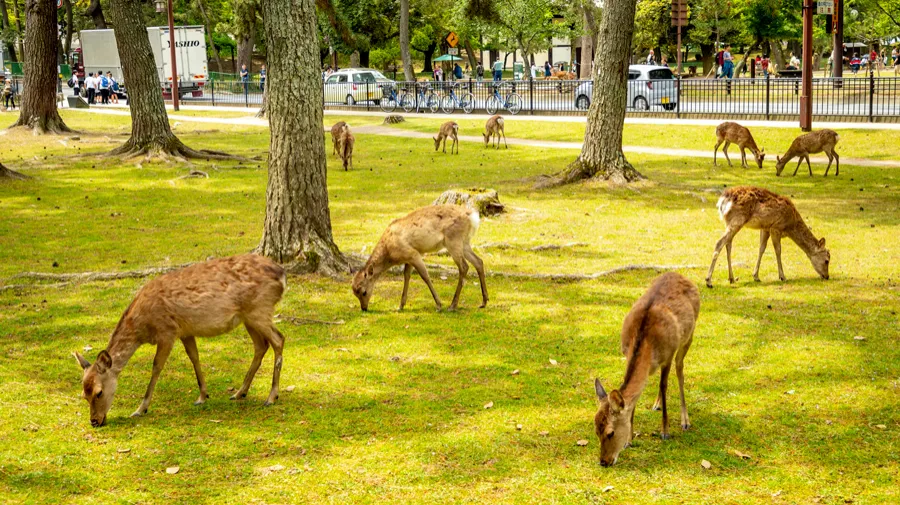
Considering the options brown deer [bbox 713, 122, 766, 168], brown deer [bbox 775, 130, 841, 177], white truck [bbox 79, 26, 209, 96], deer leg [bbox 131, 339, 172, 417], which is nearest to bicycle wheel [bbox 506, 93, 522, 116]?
brown deer [bbox 713, 122, 766, 168]

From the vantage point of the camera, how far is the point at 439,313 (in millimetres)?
11273

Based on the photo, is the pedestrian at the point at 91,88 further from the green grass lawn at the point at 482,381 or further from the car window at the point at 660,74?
the green grass lawn at the point at 482,381

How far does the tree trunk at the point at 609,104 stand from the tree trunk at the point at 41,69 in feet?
56.6

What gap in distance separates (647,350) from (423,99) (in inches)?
1416

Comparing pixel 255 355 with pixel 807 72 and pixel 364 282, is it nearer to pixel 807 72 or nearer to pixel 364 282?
pixel 364 282

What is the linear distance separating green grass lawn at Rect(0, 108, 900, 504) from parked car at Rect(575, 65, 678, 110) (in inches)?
686

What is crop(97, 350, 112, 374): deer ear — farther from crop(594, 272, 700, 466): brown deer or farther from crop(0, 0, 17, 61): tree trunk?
→ crop(0, 0, 17, 61): tree trunk

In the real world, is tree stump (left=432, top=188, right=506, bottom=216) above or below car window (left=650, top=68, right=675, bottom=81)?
below

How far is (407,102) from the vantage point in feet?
140

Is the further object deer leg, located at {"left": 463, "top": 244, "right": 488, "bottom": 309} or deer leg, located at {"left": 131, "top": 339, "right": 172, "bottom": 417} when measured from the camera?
deer leg, located at {"left": 463, "top": 244, "right": 488, "bottom": 309}

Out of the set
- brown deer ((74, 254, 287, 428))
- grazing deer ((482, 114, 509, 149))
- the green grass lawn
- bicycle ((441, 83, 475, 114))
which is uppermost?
bicycle ((441, 83, 475, 114))

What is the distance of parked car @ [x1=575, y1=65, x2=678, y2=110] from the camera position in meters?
34.2

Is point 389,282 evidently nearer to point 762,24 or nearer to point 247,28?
point 247,28

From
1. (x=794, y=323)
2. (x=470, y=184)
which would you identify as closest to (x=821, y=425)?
(x=794, y=323)
